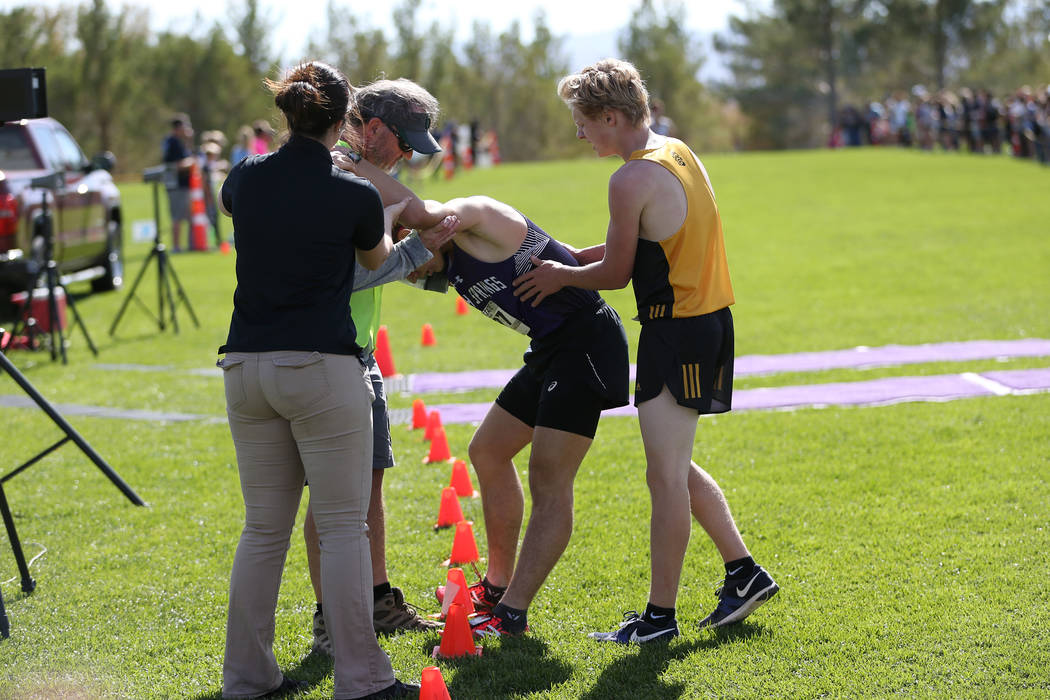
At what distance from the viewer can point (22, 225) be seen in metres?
11.2

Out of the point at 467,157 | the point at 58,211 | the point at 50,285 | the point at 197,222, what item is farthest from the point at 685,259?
the point at 467,157

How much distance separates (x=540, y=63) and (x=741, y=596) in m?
75.9

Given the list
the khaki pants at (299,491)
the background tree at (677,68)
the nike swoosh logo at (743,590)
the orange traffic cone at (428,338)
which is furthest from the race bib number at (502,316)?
the background tree at (677,68)

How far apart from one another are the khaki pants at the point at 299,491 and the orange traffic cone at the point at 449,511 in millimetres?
1810

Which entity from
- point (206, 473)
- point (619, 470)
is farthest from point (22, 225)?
point (619, 470)

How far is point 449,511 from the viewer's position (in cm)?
537

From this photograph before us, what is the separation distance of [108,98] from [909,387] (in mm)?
50125

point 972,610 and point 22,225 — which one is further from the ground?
point 22,225

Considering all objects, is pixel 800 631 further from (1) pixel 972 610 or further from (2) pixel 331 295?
(2) pixel 331 295

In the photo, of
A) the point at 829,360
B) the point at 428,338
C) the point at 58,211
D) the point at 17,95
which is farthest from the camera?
the point at 58,211

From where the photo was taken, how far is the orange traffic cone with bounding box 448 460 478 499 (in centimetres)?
580

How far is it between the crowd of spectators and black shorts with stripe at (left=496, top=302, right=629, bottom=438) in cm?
2688

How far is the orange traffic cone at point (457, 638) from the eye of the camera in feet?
12.8

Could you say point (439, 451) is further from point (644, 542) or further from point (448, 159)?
point (448, 159)
